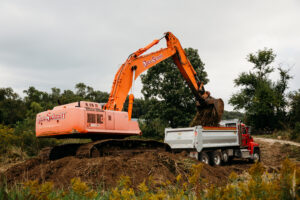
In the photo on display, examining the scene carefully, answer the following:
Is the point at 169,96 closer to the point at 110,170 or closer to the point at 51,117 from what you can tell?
the point at 51,117

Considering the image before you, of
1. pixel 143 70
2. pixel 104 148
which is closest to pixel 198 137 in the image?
pixel 143 70

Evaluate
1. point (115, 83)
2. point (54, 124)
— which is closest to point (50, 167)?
point (54, 124)

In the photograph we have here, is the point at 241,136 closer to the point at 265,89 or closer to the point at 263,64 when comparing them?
the point at 265,89

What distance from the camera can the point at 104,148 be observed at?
9.02m

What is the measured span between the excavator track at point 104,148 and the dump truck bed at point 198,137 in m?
1.58

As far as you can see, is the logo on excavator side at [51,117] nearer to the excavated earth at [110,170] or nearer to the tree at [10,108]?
the excavated earth at [110,170]

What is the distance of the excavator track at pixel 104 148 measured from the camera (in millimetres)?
8609

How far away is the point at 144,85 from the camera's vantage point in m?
33.5

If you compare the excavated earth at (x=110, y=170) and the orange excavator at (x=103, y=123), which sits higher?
the orange excavator at (x=103, y=123)

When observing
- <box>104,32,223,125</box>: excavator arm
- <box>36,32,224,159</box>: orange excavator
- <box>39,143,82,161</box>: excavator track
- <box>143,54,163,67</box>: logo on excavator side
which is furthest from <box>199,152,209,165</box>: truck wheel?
<box>39,143,82,161</box>: excavator track

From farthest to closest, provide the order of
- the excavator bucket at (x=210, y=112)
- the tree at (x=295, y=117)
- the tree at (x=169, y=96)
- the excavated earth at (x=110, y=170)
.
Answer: the tree at (x=169, y=96)
the tree at (x=295, y=117)
the excavator bucket at (x=210, y=112)
the excavated earth at (x=110, y=170)

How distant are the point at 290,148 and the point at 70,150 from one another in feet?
57.9

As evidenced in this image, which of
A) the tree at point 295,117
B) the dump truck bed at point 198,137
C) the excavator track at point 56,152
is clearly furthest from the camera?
the tree at point 295,117

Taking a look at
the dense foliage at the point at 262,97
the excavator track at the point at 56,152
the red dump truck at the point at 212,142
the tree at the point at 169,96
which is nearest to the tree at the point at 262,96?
the dense foliage at the point at 262,97
